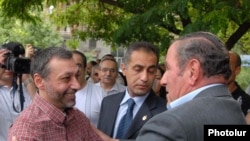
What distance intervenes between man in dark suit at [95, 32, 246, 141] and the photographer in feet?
7.07

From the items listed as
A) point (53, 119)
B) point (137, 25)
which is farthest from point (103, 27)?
point (53, 119)

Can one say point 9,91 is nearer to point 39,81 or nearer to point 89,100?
point 89,100

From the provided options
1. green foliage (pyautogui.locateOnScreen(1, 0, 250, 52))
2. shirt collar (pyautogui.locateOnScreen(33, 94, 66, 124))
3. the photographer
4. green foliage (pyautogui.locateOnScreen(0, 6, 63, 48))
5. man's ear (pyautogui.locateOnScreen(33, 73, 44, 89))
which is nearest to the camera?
shirt collar (pyautogui.locateOnScreen(33, 94, 66, 124))

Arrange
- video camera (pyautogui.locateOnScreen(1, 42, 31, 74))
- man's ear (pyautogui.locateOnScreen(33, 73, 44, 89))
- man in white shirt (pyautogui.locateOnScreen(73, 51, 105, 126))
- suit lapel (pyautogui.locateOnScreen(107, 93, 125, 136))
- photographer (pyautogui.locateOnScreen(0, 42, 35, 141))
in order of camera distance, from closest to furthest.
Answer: man's ear (pyautogui.locateOnScreen(33, 73, 44, 89))
suit lapel (pyautogui.locateOnScreen(107, 93, 125, 136))
video camera (pyautogui.locateOnScreen(1, 42, 31, 74))
photographer (pyautogui.locateOnScreen(0, 42, 35, 141))
man in white shirt (pyautogui.locateOnScreen(73, 51, 105, 126))

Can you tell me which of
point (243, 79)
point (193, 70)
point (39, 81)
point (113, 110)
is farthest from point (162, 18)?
point (243, 79)

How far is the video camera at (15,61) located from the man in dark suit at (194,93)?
6.62 ft

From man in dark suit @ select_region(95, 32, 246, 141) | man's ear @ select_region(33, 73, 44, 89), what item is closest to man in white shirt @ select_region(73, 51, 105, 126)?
man's ear @ select_region(33, 73, 44, 89)

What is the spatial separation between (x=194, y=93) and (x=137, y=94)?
1447 mm

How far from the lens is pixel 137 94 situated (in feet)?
11.1

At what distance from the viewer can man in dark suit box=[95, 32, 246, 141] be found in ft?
5.83

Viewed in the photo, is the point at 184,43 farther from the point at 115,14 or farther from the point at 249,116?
the point at 115,14

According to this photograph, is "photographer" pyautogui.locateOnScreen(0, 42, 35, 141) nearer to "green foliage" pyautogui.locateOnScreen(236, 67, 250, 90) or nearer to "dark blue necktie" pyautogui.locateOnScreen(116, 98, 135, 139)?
"dark blue necktie" pyautogui.locateOnScreen(116, 98, 135, 139)

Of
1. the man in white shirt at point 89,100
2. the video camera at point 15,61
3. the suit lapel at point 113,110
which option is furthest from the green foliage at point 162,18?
the video camera at point 15,61

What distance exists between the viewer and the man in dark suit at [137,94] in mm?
3326
